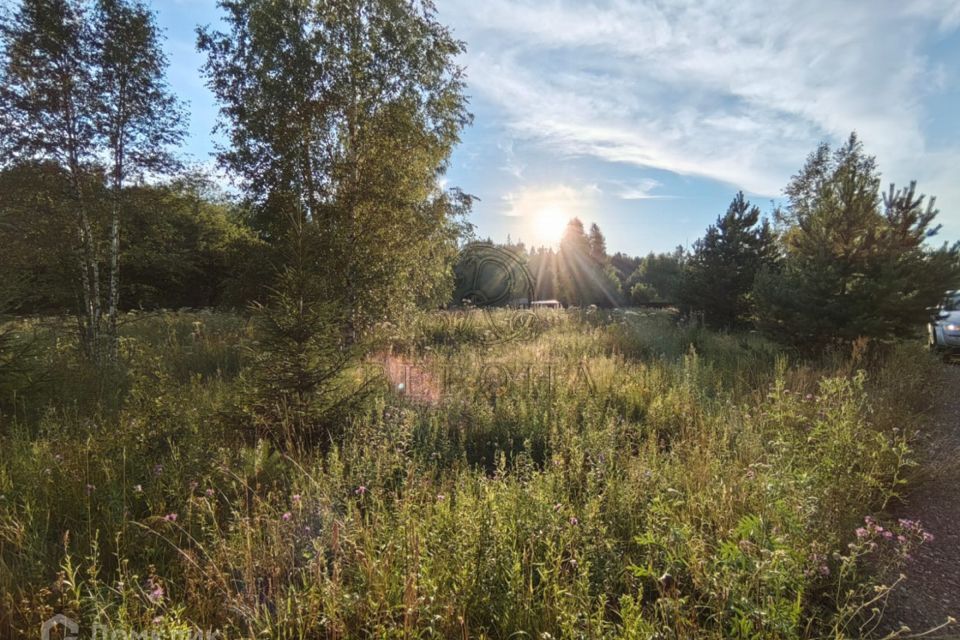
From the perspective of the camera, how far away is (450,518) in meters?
2.42

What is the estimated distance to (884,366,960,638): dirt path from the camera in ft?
7.13

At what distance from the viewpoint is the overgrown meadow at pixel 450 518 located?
71.8 inches

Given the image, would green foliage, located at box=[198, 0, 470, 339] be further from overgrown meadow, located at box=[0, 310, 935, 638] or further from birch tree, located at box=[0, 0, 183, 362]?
overgrown meadow, located at box=[0, 310, 935, 638]

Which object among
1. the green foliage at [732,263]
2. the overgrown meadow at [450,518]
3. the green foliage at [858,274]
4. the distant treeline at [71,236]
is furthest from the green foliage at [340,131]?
the green foliage at [732,263]

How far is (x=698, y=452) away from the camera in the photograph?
3762 millimetres

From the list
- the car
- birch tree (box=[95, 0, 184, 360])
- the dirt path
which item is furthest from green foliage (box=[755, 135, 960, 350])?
birch tree (box=[95, 0, 184, 360])

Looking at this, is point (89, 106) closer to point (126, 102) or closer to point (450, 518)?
point (126, 102)

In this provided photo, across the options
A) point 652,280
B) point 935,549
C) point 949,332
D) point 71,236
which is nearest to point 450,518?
point 935,549

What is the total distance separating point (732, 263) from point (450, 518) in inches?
605

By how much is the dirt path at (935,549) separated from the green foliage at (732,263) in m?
10.3

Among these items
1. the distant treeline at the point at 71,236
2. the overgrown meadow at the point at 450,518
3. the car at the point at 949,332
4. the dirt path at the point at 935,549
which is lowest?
the dirt path at the point at 935,549

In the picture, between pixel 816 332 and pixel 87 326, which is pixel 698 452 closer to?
pixel 816 332

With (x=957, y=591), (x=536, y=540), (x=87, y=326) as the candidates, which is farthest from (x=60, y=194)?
(x=957, y=591)

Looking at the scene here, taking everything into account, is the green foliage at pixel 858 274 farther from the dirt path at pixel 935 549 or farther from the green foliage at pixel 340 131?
the green foliage at pixel 340 131
